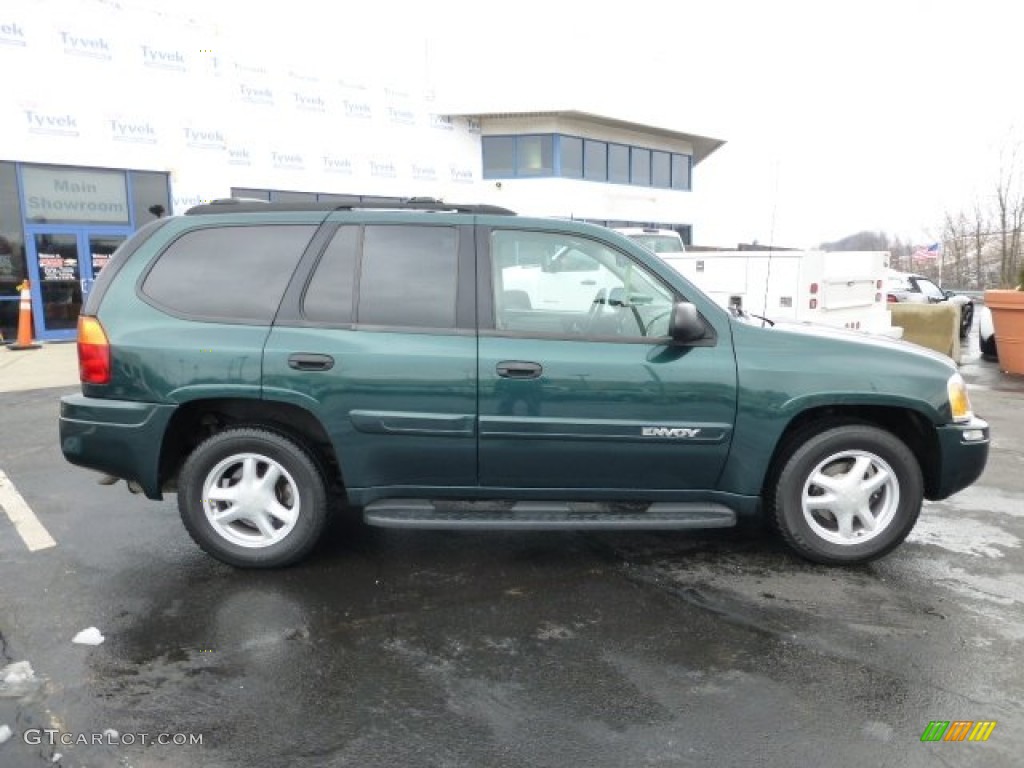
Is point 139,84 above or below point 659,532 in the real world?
above

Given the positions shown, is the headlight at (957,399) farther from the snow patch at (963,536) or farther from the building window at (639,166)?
the building window at (639,166)

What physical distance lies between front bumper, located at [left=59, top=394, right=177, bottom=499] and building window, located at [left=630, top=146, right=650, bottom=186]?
83.8 feet

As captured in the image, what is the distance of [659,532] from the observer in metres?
4.64

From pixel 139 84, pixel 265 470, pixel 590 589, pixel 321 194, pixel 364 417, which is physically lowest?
pixel 590 589

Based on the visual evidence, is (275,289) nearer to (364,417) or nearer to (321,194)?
(364,417)

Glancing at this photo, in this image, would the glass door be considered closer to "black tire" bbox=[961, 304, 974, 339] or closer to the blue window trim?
the blue window trim

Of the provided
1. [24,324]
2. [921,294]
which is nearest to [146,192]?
[24,324]

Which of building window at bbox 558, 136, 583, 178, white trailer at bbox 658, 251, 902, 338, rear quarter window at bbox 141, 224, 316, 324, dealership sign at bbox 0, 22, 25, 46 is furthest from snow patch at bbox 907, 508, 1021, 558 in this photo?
building window at bbox 558, 136, 583, 178

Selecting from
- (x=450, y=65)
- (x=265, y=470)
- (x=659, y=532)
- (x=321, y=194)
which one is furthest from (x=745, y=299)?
(x=450, y=65)

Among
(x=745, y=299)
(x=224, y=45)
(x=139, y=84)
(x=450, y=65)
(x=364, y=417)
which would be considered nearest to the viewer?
(x=364, y=417)

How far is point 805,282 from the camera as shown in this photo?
9.26 metres

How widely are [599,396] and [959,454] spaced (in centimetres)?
192

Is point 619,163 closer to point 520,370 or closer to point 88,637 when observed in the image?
point 520,370

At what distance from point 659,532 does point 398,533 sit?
1581 mm
